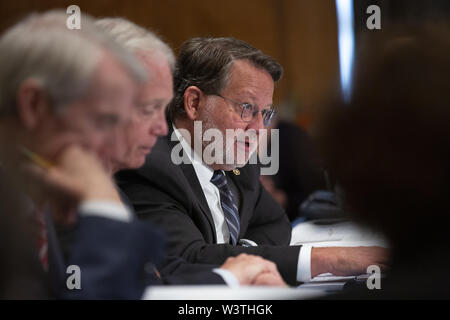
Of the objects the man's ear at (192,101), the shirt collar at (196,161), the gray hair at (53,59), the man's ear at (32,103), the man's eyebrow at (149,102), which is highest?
the gray hair at (53,59)

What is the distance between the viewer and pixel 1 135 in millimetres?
1127

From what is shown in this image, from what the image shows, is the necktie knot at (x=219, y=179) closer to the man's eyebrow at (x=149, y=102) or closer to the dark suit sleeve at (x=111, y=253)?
the man's eyebrow at (x=149, y=102)

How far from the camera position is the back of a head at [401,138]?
3.40 feet

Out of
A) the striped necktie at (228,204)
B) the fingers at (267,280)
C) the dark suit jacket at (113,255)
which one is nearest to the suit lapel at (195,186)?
the striped necktie at (228,204)

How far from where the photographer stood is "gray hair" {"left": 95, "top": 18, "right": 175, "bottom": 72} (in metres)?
1.29

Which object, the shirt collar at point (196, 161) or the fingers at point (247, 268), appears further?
the shirt collar at point (196, 161)

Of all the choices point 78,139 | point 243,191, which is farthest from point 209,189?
point 78,139

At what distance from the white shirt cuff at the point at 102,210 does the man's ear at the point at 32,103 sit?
0.52 ft

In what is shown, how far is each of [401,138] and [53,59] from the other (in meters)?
0.57

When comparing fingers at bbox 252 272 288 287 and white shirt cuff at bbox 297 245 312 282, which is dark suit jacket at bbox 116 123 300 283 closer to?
white shirt cuff at bbox 297 245 312 282

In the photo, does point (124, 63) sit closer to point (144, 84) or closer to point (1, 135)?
point (144, 84)

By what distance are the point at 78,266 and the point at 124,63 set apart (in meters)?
0.35

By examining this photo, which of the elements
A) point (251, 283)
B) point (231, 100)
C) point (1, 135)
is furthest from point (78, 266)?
point (231, 100)

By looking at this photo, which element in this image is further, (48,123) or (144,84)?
(144,84)
